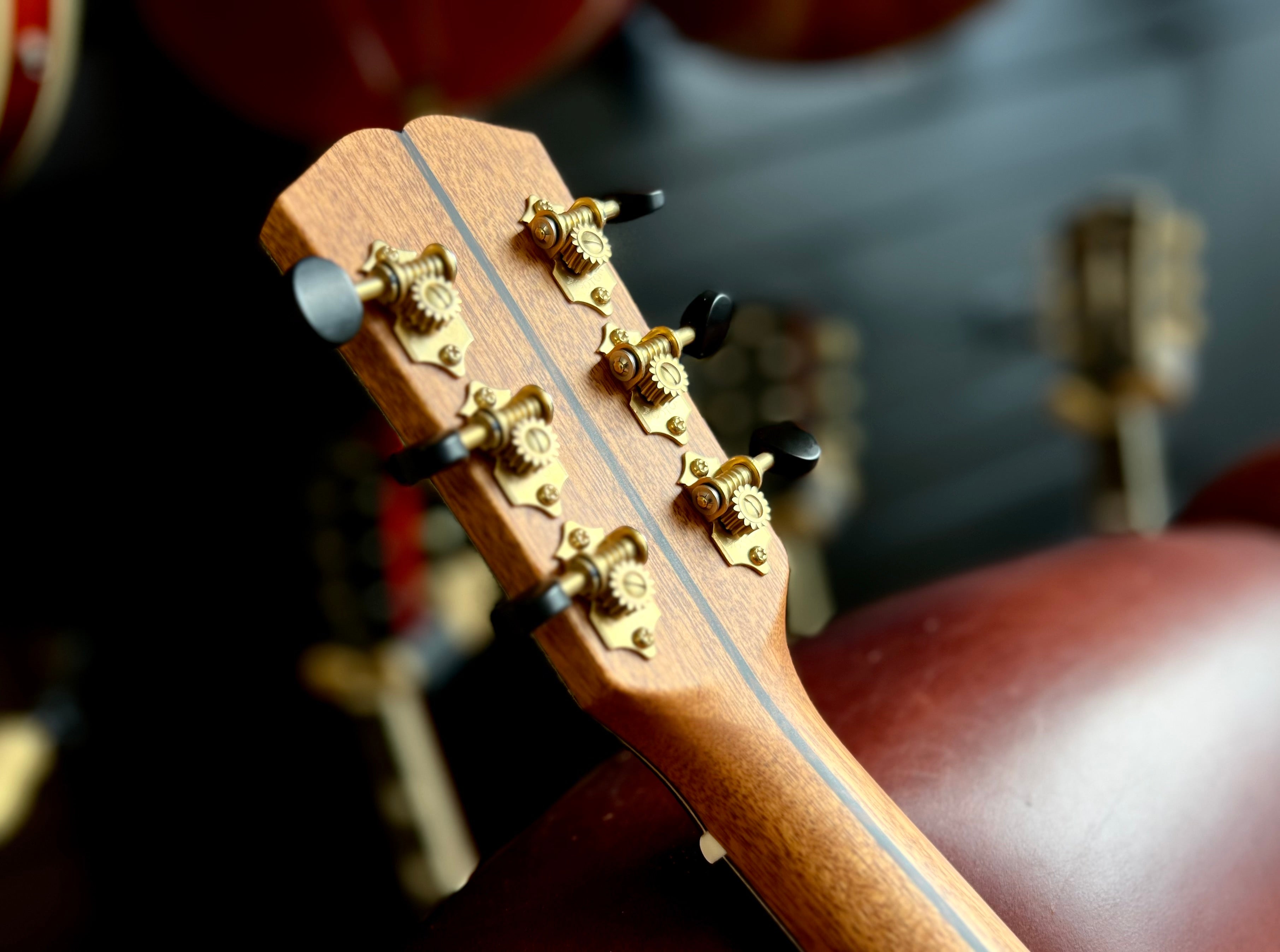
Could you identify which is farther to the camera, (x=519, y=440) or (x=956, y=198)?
(x=956, y=198)

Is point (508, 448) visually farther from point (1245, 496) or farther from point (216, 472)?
point (216, 472)

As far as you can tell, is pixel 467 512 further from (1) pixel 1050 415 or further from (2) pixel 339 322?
(1) pixel 1050 415

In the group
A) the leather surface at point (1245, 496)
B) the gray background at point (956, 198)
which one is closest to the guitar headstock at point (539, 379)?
the leather surface at point (1245, 496)

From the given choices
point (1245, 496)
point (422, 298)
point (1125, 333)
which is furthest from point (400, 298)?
point (1125, 333)

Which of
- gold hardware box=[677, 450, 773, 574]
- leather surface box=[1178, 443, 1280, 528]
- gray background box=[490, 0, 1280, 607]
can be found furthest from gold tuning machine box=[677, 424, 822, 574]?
gray background box=[490, 0, 1280, 607]

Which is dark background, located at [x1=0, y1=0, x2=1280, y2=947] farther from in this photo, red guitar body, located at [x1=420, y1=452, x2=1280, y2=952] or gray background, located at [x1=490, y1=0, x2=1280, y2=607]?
red guitar body, located at [x1=420, y1=452, x2=1280, y2=952]

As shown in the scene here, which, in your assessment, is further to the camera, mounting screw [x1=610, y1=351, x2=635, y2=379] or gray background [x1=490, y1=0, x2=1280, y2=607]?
gray background [x1=490, y1=0, x2=1280, y2=607]
